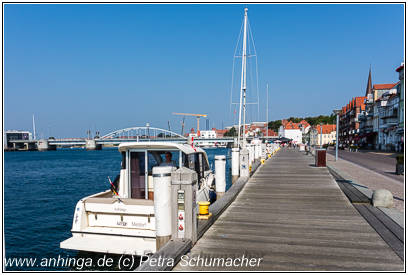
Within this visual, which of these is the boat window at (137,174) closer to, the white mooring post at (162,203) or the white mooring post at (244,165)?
the white mooring post at (162,203)

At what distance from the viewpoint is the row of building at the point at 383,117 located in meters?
50.3

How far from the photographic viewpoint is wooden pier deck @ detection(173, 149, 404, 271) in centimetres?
497

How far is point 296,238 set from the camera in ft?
20.1

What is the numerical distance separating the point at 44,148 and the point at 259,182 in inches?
6024

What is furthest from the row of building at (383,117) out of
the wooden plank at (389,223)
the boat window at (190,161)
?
the wooden plank at (389,223)

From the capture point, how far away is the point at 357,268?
4.78m

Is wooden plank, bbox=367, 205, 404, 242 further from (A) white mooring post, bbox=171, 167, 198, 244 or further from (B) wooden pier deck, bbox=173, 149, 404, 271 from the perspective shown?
(A) white mooring post, bbox=171, 167, 198, 244

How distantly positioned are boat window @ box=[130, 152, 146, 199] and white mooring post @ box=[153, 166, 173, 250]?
3.71 meters

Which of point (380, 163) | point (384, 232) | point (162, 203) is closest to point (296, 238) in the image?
point (384, 232)

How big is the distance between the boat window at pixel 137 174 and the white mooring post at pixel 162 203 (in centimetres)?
371

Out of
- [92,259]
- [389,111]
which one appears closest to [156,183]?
[92,259]

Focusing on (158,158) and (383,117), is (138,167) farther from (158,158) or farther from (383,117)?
(383,117)

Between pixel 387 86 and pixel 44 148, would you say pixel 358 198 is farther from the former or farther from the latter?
pixel 44 148

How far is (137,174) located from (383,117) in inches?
2444
